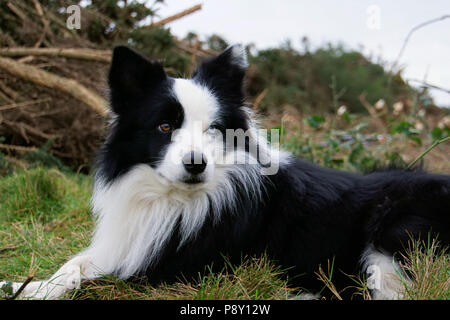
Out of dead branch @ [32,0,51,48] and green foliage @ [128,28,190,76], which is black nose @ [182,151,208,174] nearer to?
green foliage @ [128,28,190,76]

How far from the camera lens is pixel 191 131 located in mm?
2799

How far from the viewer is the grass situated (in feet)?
8.59

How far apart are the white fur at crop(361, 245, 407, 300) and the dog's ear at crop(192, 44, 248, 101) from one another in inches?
59.7

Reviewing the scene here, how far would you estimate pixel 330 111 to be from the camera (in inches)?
500

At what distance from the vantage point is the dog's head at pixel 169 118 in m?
2.73

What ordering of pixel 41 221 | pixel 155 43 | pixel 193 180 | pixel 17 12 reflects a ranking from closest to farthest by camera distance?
pixel 193 180
pixel 41 221
pixel 17 12
pixel 155 43

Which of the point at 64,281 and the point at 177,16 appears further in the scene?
the point at 177,16

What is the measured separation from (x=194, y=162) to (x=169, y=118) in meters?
0.40

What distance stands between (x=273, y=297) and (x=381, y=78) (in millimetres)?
12287

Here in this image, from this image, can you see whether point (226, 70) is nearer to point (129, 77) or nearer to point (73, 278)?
point (129, 77)

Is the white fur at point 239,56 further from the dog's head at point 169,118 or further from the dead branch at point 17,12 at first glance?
the dead branch at point 17,12

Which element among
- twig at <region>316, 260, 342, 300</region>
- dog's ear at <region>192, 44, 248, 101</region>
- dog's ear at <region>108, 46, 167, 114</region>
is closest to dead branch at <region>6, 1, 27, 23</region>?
dog's ear at <region>108, 46, 167, 114</region>

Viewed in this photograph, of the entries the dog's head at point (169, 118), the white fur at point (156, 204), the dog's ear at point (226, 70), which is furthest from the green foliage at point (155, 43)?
the white fur at point (156, 204)

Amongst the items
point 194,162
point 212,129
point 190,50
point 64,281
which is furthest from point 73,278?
point 190,50
